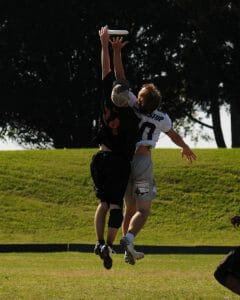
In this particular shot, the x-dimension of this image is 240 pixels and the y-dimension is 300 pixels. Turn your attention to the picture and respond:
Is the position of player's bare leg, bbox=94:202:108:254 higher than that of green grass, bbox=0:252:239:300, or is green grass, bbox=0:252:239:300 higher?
player's bare leg, bbox=94:202:108:254

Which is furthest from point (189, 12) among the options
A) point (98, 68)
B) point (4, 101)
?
point (4, 101)

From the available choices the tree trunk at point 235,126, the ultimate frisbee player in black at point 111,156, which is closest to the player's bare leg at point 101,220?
the ultimate frisbee player in black at point 111,156

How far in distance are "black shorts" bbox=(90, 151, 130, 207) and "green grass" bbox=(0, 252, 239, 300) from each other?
113 centimetres

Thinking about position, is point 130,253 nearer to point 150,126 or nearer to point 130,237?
point 130,237

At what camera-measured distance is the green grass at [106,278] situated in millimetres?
12070

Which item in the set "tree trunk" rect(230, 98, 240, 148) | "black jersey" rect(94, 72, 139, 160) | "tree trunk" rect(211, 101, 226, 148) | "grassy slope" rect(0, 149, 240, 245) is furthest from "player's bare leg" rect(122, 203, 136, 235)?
"tree trunk" rect(211, 101, 226, 148)

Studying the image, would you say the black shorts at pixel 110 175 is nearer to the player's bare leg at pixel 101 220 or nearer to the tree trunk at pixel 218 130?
the player's bare leg at pixel 101 220

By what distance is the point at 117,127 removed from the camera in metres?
11.2

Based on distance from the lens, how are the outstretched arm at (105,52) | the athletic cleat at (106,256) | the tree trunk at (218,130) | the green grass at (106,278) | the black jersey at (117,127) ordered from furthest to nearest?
the tree trunk at (218,130) → the green grass at (106,278) → the outstretched arm at (105,52) → the black jersey at (117,127) → the athletic cleat at (106,256)

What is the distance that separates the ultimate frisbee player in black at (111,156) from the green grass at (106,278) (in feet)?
2.77

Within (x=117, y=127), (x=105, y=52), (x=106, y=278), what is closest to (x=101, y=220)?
(x=117, y=127)

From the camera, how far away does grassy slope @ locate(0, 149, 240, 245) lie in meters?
25.3

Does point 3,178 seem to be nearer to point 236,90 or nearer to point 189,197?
point 189,197

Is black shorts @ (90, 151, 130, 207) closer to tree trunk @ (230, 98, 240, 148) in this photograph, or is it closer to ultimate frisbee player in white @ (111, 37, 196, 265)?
ultimate frisbee player in white @ (111, 37, 196, 265)
